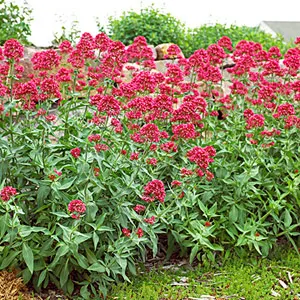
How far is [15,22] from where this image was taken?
29.6 ft

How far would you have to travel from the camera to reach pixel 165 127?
17.4 feet

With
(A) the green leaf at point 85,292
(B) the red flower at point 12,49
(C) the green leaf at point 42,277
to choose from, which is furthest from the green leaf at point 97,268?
(B) the red flower at point 12,49

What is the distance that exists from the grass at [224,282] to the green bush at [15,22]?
5.12m

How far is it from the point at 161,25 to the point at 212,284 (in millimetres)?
6549

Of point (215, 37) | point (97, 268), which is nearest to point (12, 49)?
point (97, 268)

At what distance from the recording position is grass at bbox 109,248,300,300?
451 centimetres

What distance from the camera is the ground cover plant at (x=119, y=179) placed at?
164 inches

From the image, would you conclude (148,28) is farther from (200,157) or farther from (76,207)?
(76,207)

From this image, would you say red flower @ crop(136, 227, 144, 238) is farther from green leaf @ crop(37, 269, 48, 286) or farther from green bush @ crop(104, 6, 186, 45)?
green bush @ crop(104, 6, 186, 45)

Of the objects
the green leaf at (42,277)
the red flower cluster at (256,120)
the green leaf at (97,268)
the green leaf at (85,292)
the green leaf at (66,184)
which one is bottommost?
the green leaf at (85,292)

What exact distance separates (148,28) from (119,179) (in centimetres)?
624

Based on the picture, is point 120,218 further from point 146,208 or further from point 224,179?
point 224,179

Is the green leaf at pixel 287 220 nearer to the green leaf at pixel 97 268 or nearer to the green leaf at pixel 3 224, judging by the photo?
the green leaf at pixel 97 268

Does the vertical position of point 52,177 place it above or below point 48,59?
below
